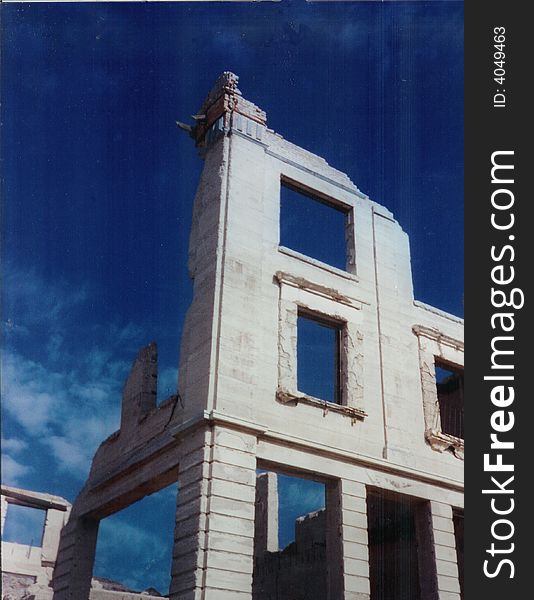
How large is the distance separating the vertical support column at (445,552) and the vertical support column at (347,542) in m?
1.69

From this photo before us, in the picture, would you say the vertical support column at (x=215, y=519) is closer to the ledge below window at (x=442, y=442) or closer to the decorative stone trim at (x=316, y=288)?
the decorative stone trim at (x=316, y=288)

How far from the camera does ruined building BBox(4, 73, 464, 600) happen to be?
420 inches

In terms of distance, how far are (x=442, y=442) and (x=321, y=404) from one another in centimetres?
306

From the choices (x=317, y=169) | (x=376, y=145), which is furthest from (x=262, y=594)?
(x=376, y=145)

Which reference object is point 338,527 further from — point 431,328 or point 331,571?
point 431,328

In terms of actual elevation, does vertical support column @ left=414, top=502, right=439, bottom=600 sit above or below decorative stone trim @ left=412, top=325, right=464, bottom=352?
below

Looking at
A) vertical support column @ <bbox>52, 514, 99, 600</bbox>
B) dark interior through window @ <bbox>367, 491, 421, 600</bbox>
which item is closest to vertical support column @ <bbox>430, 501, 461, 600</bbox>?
dark interior through window @ <bbox>367, 491, 421, 600</bbox>

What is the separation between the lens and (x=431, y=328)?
600 inches

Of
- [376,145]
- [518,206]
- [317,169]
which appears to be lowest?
[518,206]

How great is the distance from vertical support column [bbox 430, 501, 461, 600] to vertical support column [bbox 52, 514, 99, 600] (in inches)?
266

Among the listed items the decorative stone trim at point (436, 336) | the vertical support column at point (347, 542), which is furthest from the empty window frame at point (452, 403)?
the vertical support column at point (347, 542)

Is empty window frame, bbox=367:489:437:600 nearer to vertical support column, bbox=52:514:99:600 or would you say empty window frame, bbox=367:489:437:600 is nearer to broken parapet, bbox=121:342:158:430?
broken parapet, bbox=121:342:158:430

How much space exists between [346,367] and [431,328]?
2.95 m

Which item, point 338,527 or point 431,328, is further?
point 431,328
